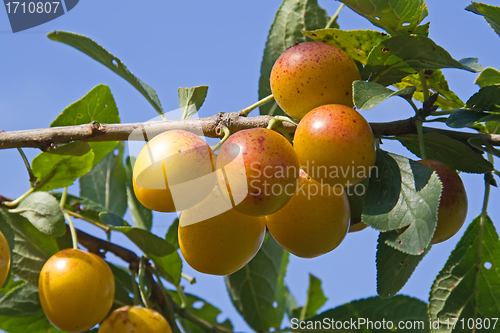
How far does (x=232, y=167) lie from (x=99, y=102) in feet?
1.86

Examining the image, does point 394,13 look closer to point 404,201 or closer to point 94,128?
point 404,201

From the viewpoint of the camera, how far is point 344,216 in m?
0.95

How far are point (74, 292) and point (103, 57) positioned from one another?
1.82ft

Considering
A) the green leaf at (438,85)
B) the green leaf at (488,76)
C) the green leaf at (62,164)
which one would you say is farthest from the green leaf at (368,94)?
the green leaf at (62,164)

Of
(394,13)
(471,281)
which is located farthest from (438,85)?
(471,281)

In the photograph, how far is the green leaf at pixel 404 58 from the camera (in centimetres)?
88

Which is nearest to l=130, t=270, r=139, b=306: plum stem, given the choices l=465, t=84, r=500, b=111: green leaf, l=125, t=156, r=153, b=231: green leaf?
l=125, t=156, r=153, b=231: green leaf

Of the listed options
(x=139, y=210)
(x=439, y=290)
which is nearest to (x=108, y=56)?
(x=139, y=210)

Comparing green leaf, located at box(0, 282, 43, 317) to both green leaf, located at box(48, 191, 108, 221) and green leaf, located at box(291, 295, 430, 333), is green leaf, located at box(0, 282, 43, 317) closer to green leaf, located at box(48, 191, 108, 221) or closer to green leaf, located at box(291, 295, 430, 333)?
green leaf, located at box(48, 191, 108, 221)

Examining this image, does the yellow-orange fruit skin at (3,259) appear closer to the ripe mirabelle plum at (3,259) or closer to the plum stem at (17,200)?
the ripe mirabelle plum at (3,259)

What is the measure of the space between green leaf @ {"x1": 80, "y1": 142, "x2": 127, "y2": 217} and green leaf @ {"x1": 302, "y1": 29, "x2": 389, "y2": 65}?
113 centimetres

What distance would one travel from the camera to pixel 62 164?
117 centimetres

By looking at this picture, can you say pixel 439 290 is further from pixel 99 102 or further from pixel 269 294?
pixel 99 102

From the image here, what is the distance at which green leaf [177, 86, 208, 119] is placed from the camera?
3.45 ft
